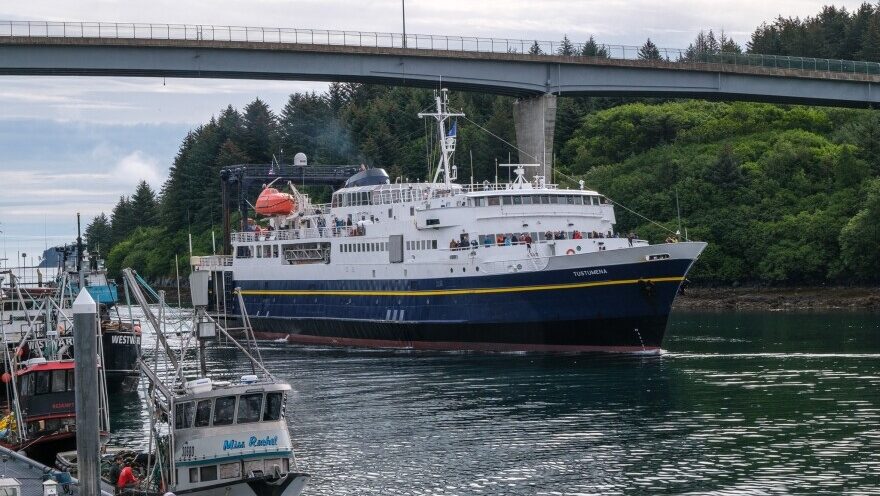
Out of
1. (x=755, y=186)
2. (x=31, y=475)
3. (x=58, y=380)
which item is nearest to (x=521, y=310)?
(x=58, y=380)

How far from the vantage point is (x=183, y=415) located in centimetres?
2962

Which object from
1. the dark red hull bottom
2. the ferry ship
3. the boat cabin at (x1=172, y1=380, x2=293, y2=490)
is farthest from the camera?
the dark red hull bottom

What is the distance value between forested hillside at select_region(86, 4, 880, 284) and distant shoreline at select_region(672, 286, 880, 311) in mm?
1340

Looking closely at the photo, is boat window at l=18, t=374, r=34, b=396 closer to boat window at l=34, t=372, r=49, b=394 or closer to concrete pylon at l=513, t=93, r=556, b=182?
boat window at l=34, t=372, r=49, b=394

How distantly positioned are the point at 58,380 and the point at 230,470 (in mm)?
12779

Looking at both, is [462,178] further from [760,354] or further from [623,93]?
[760,354]

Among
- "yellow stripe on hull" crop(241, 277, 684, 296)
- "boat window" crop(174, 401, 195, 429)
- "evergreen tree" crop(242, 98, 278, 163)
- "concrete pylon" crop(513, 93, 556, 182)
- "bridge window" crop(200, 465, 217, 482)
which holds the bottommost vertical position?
"bridge window" crop(200, 465, 217, 482)

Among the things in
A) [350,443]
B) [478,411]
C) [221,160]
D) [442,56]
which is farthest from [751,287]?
[221,160]

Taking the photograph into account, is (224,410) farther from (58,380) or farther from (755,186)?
(755,186)

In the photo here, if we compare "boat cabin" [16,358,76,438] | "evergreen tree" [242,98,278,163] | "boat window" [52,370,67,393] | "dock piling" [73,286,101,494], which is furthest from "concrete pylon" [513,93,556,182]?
"evergreen tree" [242,98,278,163]

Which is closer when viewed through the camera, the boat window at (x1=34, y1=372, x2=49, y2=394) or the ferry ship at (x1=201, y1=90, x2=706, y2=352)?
the boat window at (x1=34, y1=372, x2=49, y2=394)

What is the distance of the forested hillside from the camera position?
102 metres

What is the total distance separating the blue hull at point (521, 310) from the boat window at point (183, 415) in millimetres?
34224

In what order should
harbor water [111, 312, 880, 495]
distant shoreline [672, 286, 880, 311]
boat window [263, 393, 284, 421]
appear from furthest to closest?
distant shoreline [672, 286, 880, 311]
harbor water [111, 312, 880, 495]
boat window [263, 393, 284, 421]
